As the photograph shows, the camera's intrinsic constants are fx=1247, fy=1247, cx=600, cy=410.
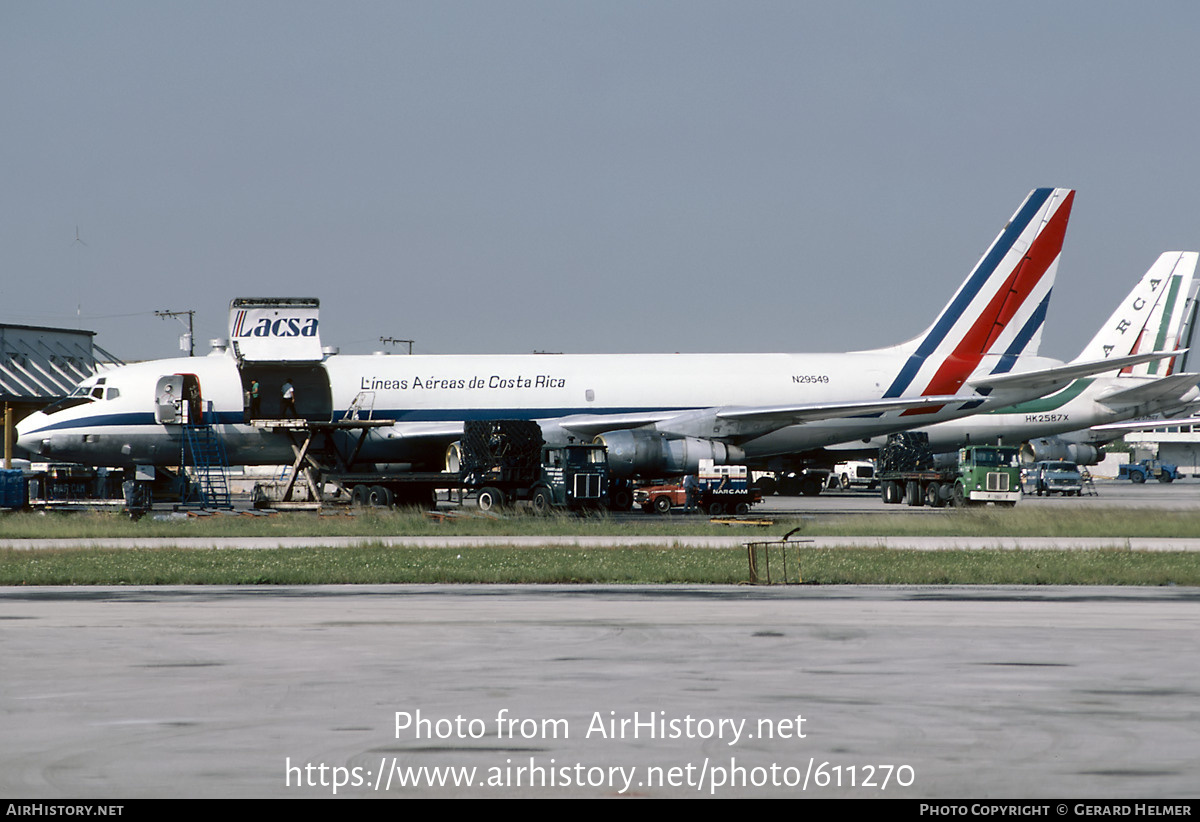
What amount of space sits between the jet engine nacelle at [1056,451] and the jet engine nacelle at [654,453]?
50.6 metres

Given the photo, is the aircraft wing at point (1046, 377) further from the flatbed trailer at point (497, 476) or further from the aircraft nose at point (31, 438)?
the aircraft nose at point (31, 438)

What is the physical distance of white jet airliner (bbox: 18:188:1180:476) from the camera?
4206 cm

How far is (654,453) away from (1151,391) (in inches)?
1131

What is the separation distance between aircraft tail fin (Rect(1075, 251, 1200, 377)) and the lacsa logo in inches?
1646

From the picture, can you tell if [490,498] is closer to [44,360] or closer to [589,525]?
[589,525]

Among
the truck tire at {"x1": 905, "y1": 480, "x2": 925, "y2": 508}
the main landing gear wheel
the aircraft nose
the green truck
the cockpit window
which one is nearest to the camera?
the main landing gear wheel

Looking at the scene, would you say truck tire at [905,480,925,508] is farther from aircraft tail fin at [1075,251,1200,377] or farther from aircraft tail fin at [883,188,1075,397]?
aircraft tail fin at [1075,251,1200,377]

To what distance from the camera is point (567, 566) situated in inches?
853

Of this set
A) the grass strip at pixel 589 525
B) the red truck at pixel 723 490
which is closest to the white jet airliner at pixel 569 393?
the red truck at pixel 723 490

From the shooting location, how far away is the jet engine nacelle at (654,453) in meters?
39.5

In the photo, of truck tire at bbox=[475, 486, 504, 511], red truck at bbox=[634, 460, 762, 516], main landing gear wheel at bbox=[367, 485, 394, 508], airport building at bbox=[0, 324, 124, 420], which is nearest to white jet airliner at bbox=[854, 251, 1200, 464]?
red truck at bbox=[634, 460, 762, 516]

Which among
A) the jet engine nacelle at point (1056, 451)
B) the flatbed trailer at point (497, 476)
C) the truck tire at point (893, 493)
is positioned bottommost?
the truck tire at point (893, 493)

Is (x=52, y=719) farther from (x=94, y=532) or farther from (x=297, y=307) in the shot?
(x=297, y=307)
